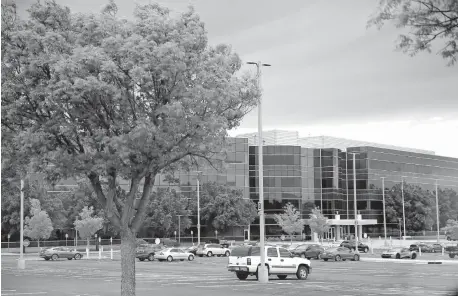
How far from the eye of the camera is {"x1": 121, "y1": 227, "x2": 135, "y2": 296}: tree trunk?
17984 millimetres

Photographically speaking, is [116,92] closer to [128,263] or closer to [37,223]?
[128,263]

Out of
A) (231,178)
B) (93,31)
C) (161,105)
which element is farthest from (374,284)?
(231,178)

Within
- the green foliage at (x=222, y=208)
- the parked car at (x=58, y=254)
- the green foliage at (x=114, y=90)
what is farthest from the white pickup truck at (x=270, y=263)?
the green foliage at (x=222, y=208)

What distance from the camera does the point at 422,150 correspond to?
12544 centimetres

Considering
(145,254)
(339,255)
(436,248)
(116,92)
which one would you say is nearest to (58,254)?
(145,254)

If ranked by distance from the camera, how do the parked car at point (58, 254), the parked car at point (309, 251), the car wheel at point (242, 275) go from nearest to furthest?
1. the car wheel at point (242, 275)
2. the parked car at point (309, 251)
3. the parked car at point (58, 254)

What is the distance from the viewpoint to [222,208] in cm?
9050

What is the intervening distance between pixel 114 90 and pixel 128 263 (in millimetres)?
5041

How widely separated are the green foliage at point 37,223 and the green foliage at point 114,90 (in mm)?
59635

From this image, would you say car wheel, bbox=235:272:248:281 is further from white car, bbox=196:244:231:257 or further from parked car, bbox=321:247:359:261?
white car, bbox=196:244:231:257

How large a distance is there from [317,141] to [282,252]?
80.9m

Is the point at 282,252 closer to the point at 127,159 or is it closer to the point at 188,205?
the point at 127,159

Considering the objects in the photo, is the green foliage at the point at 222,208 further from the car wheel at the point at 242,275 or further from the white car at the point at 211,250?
the car wheel at the point at 242,275

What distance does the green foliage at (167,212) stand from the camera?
86.3 meters
